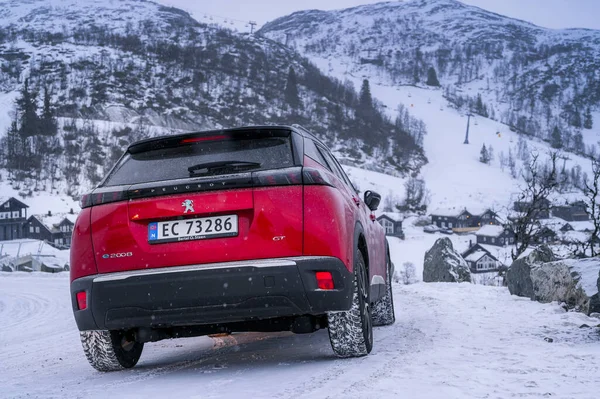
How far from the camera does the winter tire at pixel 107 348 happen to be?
3.93 m

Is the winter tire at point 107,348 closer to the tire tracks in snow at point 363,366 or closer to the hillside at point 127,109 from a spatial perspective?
the tire tracks in snow at point 363,366

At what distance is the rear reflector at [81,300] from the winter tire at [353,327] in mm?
1516

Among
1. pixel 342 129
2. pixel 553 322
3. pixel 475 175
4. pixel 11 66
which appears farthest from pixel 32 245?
pixel 11 66

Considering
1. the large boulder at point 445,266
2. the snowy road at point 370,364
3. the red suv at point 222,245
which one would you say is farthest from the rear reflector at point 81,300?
the large boulder at point 445,266

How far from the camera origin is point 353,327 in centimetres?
376

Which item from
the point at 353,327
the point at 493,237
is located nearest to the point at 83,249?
→ the point at 353,327

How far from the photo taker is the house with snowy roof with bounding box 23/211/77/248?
244ft

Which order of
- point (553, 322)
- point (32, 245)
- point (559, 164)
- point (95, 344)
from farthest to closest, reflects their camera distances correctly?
point (559, 164) < point (32, 245) < point (553, 322) < point (95, 344)

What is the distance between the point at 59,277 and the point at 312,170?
19.4 meters

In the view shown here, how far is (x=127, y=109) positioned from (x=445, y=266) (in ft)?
479

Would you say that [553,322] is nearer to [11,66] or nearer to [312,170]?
[312,170]

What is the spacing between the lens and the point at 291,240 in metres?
3.41

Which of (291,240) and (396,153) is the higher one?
(291,240)

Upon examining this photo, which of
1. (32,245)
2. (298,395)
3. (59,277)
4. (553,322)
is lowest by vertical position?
(32,245)
